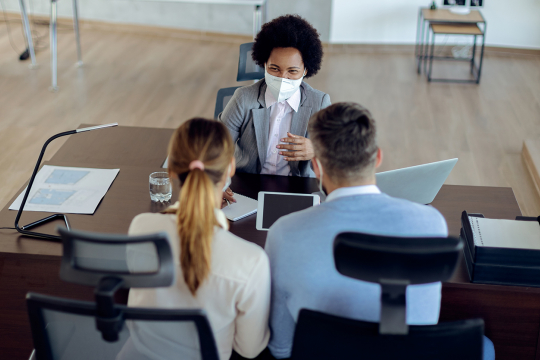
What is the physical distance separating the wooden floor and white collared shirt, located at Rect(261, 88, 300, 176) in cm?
161

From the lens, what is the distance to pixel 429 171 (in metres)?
1.77

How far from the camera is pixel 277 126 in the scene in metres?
2.28

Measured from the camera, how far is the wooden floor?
382 cm

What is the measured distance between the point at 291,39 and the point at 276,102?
0.26 meters

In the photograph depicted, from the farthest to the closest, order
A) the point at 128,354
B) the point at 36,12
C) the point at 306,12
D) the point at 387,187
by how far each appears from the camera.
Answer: the point at 36,12
the point at 306,12
the point at 387,187
the point at 128,354

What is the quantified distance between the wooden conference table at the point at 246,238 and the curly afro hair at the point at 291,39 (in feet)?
1.82

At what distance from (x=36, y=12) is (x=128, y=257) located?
6.29 metres

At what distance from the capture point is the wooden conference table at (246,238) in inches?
65.3

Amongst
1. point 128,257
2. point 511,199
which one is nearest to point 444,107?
point 511,199

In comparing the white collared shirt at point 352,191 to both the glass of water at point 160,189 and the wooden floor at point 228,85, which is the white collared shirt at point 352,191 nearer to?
the glass of water at point 160,189

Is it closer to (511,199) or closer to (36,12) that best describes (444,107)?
(511,199)

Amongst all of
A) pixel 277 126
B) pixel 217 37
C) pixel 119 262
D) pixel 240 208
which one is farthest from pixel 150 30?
pixel 119 262

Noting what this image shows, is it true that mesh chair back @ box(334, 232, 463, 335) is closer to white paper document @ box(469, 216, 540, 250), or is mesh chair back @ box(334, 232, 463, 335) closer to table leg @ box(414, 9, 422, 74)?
white paper document @ box(469, 216, 540, 250)

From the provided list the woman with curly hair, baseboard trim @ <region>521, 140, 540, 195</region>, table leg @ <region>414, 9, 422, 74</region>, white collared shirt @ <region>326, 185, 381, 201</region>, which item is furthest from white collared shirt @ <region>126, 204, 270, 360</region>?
table leg @ <region>414, 9, 422, 74</region>
